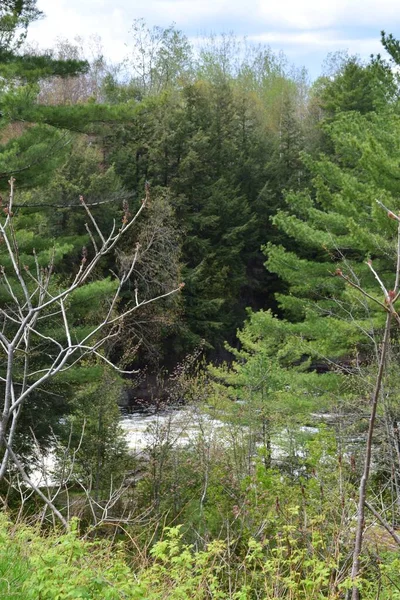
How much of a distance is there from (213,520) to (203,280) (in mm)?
18067

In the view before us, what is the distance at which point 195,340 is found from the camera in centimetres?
2620

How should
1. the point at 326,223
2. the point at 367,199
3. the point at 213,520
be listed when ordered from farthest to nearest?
the point at 326,223
the point at 367,199
the point at 213,520

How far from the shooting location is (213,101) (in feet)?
103

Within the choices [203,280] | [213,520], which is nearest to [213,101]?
[203,280]

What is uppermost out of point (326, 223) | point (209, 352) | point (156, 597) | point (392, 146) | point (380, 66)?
point (380, 66)

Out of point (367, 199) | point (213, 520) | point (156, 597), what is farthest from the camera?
point (367, 199)

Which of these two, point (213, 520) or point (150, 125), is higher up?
point (150, 125)

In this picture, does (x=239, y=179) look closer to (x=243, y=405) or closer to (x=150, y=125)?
(x=150, y=125)

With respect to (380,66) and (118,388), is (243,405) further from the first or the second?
(380,66)

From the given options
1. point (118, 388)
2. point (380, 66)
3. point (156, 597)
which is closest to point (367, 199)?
point (380, 66)

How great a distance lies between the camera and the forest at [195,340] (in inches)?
167

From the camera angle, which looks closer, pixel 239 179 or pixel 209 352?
pixel 209 352

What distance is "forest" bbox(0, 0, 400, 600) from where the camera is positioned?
4234 millimetres

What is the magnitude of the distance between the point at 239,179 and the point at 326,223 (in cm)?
1578
